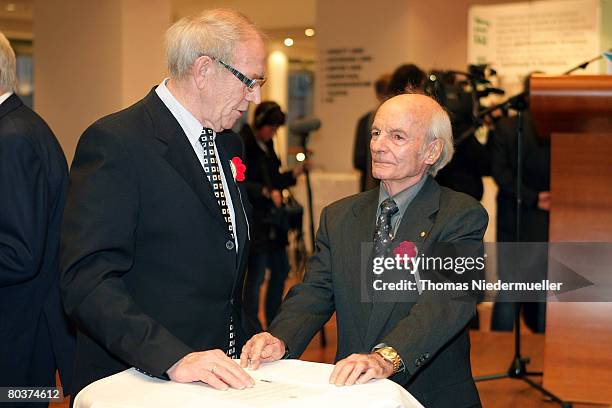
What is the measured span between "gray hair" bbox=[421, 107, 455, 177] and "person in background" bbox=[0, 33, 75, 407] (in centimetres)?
107

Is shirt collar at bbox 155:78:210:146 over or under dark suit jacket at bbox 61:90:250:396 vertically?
over

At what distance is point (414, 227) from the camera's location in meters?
2.40

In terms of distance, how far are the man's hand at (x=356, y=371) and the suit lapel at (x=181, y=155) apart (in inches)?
20.1

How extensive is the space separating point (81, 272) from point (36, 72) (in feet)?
22.6

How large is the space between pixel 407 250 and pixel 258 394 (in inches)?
30.0

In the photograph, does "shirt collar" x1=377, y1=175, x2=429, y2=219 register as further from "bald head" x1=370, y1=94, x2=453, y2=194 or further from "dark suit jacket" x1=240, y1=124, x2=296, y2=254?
"dark suit jacket" x1=240, y1=124, x2=296, y2=254

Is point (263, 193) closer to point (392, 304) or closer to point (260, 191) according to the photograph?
point (260, 191)

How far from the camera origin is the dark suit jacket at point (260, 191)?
561 centimetres

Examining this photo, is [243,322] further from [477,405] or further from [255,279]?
[255,279]

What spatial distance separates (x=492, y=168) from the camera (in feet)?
18.5

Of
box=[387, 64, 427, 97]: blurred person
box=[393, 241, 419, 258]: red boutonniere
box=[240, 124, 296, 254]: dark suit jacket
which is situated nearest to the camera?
box=[393, 241, 419, 258]: red boutonniere

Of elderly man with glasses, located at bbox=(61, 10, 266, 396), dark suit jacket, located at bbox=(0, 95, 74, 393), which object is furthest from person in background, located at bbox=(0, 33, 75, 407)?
elderly man with glasses, located at bbox=(61, 10, 266, 396)

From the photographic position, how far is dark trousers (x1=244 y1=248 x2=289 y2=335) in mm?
5723

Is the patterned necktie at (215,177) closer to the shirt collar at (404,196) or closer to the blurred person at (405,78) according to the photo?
the shirt collar at (404,196)
